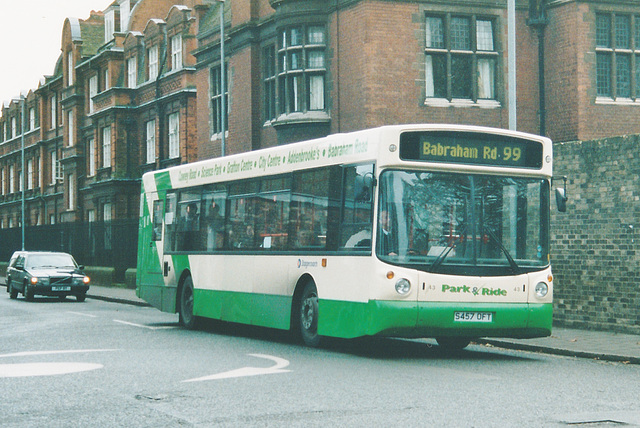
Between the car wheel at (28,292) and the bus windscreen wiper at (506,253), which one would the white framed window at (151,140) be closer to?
the car wheel at (28,292)

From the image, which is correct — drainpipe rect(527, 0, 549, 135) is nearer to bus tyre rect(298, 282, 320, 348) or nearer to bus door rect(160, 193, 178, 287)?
bus door rect(160, 193, 178, 287)

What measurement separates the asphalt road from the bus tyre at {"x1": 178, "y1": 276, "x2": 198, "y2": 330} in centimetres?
207

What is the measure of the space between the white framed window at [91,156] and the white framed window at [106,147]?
93.4 inches

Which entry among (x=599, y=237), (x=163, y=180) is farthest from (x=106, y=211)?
(x=599, y=237)

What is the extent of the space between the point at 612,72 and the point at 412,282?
16292mm

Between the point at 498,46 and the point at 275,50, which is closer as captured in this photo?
the point at 498,46

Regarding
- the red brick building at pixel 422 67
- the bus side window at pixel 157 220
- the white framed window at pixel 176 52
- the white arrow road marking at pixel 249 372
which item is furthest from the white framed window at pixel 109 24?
the white arrow road marking at pixel 249 372

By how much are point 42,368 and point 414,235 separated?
4.62 metres

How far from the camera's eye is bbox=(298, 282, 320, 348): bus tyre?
45.2 feet

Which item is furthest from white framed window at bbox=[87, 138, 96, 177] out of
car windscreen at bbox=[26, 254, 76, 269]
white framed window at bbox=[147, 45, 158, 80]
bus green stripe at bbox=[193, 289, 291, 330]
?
bus green stripe at bbox=[193, 289, 291, 330]

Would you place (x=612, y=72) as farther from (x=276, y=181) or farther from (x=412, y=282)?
(x=412, y=282)

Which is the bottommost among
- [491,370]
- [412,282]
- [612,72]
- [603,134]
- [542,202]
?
[491,370]

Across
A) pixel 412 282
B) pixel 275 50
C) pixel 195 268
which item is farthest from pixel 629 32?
pixel 412 282

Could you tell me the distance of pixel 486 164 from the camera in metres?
12.8
